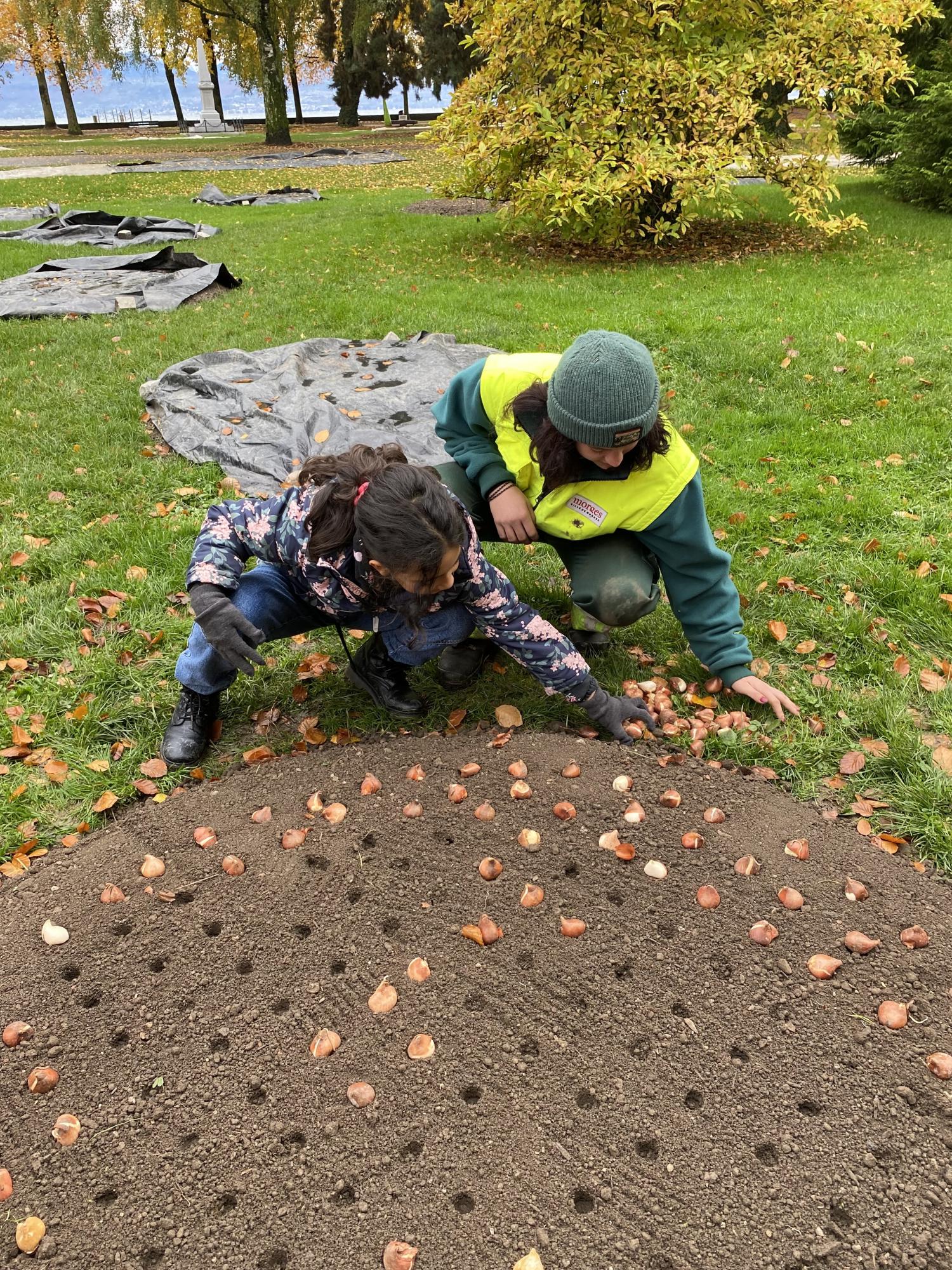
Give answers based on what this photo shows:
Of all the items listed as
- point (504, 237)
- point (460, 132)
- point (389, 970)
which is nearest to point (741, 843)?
point (389, 970)

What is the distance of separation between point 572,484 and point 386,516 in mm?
858

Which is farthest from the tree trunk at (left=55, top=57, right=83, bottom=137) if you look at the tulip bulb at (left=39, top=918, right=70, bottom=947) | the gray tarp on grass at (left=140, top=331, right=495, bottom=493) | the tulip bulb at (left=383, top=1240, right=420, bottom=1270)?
the tulip bulb at (left=383, top=1240, right=420, bottom=1270)

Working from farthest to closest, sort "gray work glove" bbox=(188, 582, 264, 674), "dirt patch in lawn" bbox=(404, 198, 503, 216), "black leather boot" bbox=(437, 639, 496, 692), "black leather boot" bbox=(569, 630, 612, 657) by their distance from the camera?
"dirt patch in lawn" bbox=(404, 198, 503, 216) → "black leather boot" bbox=(569, 630, 612, 657) → "black leather boot" bbox=(437, 639, 496, 692) → "gray work glove" bbox=(188, 582, 264, 674)

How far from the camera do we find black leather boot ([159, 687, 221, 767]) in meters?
2.69

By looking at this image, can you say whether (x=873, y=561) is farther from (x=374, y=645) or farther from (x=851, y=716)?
(x=374, y=645)

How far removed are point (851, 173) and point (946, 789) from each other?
1640 centimetres

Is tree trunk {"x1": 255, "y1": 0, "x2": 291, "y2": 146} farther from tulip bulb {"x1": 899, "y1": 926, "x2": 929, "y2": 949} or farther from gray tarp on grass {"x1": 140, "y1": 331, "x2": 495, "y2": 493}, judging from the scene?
tulip bulb {"x1": 899, "y1": 926, "x2": 929, "y2": 949}

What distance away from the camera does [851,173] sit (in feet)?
49.3

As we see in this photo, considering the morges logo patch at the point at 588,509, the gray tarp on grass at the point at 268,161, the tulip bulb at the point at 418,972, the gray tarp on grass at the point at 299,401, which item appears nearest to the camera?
the tulip bulb at the point at 418,972

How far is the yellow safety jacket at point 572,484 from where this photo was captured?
8.14 feet

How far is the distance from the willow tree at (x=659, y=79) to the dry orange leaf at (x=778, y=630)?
5852 millimetres

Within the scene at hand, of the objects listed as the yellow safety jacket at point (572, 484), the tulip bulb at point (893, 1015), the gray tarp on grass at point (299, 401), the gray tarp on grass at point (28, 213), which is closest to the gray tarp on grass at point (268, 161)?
the gray tarp on grass at point (28, 213)

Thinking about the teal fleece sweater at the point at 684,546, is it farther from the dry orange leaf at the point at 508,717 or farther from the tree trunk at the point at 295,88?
the tree trunk at the point at 295,88

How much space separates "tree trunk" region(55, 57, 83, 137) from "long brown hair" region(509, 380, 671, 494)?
1501 inches
